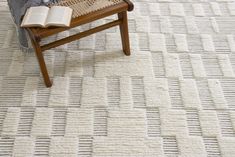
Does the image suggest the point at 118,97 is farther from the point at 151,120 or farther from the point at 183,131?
the point at 183,131

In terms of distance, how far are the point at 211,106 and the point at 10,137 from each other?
1.03m

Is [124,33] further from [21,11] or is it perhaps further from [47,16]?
[21,11]

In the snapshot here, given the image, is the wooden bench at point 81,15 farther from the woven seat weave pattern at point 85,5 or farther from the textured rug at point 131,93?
the textured rug at point 131,93

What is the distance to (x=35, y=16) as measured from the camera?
152 cm

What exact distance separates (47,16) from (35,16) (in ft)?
0.19

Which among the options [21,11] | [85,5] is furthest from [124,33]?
[21,11]

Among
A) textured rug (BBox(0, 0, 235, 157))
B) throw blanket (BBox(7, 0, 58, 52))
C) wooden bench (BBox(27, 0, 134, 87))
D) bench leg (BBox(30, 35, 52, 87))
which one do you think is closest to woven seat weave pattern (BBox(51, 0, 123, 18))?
wooden bench (BBox(27, 0, 134, 87))

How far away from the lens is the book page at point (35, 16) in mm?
1472

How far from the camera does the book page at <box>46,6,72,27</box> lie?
147cm

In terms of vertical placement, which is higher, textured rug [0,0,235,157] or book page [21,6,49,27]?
book page [21,6,49,27]

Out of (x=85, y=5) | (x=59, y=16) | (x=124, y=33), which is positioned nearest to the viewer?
(x=59, y=16)

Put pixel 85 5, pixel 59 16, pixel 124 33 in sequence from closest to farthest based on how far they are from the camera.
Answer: pixel 59 16, pixel 85 5, pixel 124 33

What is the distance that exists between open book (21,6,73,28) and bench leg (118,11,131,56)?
299mm

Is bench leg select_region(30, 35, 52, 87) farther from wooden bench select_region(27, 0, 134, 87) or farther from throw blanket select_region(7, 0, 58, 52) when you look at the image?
throw blanket select_region(7, 0, 58, 52)
